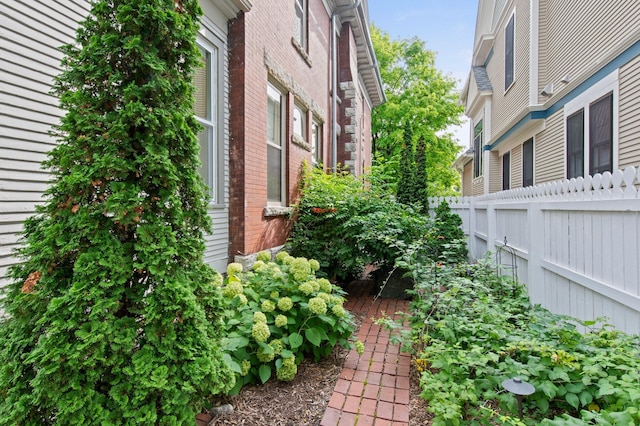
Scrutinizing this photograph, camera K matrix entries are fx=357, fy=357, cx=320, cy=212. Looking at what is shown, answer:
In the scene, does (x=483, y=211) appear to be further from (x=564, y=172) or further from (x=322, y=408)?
(x=322, y=408)

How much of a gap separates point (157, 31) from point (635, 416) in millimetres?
2990

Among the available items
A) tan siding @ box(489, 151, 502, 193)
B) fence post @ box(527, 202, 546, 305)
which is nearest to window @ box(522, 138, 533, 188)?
tan siding @ box(489, 151, 502, 193)

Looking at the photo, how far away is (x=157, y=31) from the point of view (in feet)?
Answer: 6.42

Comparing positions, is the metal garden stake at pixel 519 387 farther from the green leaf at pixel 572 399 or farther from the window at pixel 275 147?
the window at pixel 275 147

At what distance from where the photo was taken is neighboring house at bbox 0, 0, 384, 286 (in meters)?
2.27

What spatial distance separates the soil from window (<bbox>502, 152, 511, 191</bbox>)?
1180cm

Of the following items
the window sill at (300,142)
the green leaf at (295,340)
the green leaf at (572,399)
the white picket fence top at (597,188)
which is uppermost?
the window sill at (300,142)

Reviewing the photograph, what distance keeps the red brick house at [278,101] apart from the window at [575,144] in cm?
544

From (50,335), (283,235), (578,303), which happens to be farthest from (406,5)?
(50,335)

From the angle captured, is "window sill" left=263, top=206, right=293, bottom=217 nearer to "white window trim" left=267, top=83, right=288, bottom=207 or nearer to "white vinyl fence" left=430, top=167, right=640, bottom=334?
"white window trim" left=267, top=83, right=288, bottom=207

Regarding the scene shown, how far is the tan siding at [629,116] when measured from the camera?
5680mm

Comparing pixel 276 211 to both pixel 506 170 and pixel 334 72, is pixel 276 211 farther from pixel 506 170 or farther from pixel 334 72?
pixel 506 170

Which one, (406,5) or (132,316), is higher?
(406,5)

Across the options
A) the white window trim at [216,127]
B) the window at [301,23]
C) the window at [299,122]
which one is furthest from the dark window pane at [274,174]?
the window at [301,23]
